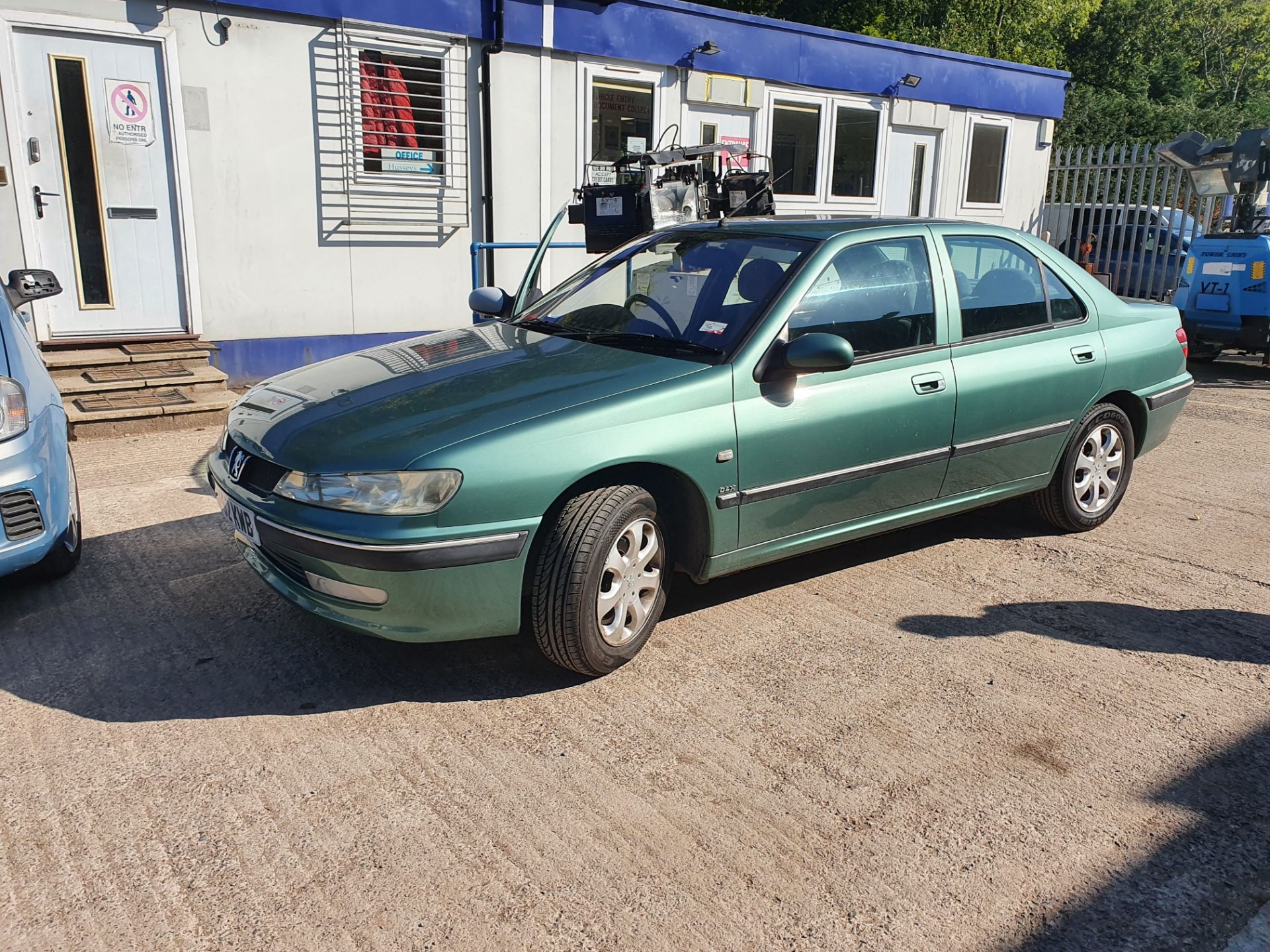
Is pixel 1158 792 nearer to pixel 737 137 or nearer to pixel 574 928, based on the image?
pixel 574 928

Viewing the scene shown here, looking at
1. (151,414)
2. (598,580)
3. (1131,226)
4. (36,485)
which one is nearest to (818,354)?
(598,580)

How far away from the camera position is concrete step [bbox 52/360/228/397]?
7.22m

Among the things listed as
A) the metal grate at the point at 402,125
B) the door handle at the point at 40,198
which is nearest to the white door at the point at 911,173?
the metal grate at the point at 402,125

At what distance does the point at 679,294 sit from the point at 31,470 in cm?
263

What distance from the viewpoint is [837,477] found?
13.4ft

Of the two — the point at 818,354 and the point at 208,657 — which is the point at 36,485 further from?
the point at 818,354

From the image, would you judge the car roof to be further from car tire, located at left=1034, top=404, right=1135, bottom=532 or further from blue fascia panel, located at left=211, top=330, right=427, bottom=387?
blue fascia panel, located at left=211, top=330, right=427, bottom=387

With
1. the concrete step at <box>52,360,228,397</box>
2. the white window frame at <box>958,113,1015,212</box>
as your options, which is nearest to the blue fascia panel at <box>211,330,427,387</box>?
the concrete step at <box>52,360,228,397</box>

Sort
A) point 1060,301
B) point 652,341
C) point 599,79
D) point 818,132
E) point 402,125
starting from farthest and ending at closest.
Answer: point 818,132 → point 599,79 → point 402,125 → point 1060,301 → point 652,341

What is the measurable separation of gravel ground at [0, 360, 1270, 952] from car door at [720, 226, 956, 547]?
1.66 feet

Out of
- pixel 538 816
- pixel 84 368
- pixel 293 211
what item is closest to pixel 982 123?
pixel 293 211

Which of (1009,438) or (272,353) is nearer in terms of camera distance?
(1009,438)

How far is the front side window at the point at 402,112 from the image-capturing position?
29.3 ft

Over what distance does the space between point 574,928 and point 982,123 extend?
1371 cm
